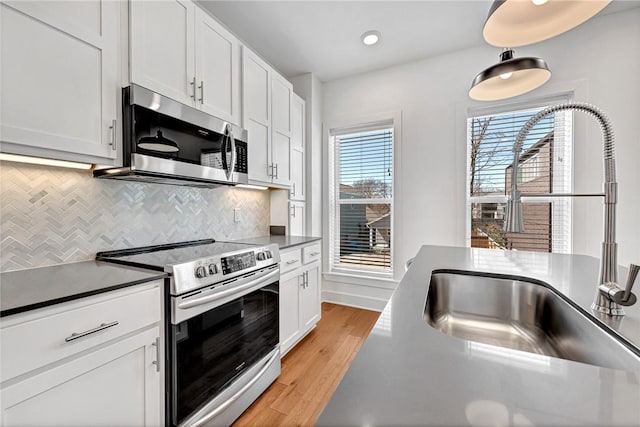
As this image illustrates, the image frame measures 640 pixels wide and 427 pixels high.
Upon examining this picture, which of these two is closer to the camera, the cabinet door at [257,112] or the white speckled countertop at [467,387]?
the white speckled countertop at [467,387]

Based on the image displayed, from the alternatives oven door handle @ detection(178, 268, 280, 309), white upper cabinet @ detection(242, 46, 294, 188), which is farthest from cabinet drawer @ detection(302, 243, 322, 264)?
white upper cabinet @ detection(242, 46, 294, 188)

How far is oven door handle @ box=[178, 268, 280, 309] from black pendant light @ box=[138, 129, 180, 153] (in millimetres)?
829

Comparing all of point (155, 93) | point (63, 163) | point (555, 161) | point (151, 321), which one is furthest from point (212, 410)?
point (555, 161)

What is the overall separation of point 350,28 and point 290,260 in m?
2.16

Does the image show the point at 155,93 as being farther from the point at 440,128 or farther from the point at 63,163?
the point at 440,128

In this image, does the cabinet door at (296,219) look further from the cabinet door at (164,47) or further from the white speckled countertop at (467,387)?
the white speckled countertop at (467,387)

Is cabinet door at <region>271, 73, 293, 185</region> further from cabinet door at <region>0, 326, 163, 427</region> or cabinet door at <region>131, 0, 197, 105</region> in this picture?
cabinet door at <region>0, 326, 163, 427</region>

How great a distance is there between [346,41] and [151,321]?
9.23ft

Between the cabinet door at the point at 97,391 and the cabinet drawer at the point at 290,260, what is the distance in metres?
1.04

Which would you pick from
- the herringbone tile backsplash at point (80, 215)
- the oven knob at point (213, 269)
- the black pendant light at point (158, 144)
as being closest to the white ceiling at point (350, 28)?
the black pendant light at point (158, 144)

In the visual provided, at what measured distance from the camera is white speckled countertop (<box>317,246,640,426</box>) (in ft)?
1.22

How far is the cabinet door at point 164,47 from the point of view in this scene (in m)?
1.45

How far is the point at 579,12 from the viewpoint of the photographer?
0.99m

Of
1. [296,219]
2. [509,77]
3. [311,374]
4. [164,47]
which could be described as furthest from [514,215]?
[296,219]
